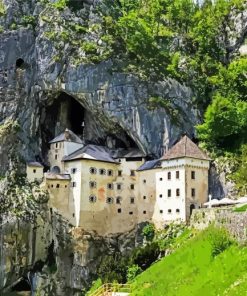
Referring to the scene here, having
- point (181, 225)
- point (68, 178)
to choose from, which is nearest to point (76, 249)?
point (68, 178)

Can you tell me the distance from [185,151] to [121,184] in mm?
10066

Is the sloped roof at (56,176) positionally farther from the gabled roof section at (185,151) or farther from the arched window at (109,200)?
the gabled roof section at (185,151)

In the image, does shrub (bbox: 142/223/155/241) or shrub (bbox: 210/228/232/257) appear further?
shrub (bbox: 142/223/155/241)

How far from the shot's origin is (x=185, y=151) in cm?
6681

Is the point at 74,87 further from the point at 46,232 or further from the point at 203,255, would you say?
the point at 203,255

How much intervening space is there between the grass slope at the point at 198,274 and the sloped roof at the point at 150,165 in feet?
80.8

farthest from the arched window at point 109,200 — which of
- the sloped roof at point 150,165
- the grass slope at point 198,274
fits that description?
the grass slope at point 198,274

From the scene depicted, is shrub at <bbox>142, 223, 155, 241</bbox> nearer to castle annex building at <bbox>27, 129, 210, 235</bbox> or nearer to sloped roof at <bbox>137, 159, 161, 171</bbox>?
castle annex building at <bbox>27, 129, 210, 235</bbox>

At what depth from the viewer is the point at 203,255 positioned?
124ft

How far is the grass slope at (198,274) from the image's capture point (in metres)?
28.8

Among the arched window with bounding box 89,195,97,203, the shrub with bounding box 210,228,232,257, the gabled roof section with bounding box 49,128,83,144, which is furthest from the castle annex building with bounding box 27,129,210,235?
the shrub with bounding box 210,228,232,257

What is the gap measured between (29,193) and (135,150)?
1515 cm

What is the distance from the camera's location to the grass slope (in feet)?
94.6

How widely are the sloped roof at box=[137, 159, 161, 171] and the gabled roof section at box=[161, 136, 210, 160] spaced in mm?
1548
